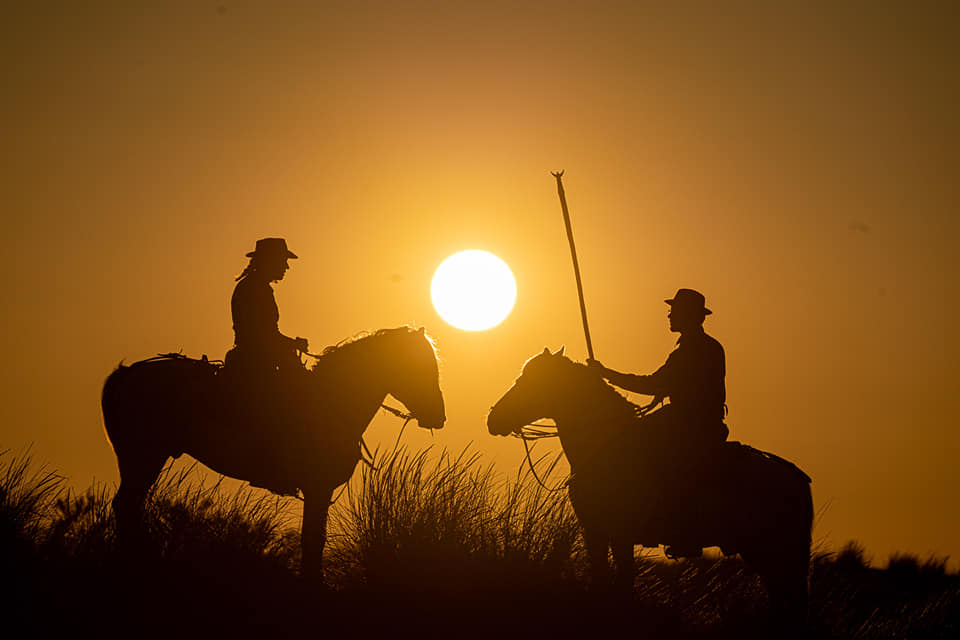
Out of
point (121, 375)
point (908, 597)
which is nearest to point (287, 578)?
point (121, 375)

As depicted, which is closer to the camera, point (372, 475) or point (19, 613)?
point (19, 613)

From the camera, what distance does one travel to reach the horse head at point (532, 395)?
927cm

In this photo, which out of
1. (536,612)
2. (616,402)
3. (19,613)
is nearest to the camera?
(19,613)

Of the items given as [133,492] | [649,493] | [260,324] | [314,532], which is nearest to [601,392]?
[649,493]

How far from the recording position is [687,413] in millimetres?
8891

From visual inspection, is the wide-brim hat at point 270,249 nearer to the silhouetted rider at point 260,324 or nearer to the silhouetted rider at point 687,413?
the silhouetted rider at point 260,324

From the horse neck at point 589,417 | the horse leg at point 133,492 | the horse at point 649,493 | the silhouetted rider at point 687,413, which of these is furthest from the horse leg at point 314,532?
the silhouetted rider at point 687,413

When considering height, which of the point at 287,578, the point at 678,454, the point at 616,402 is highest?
the point at 616,402

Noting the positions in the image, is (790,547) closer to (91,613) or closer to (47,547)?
(91,613)

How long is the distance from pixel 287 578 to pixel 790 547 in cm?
470

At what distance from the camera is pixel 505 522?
891 centimetres

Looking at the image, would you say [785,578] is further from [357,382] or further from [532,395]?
[357,382]

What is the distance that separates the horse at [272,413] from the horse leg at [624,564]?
2284mm

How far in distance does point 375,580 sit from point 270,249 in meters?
3.67
